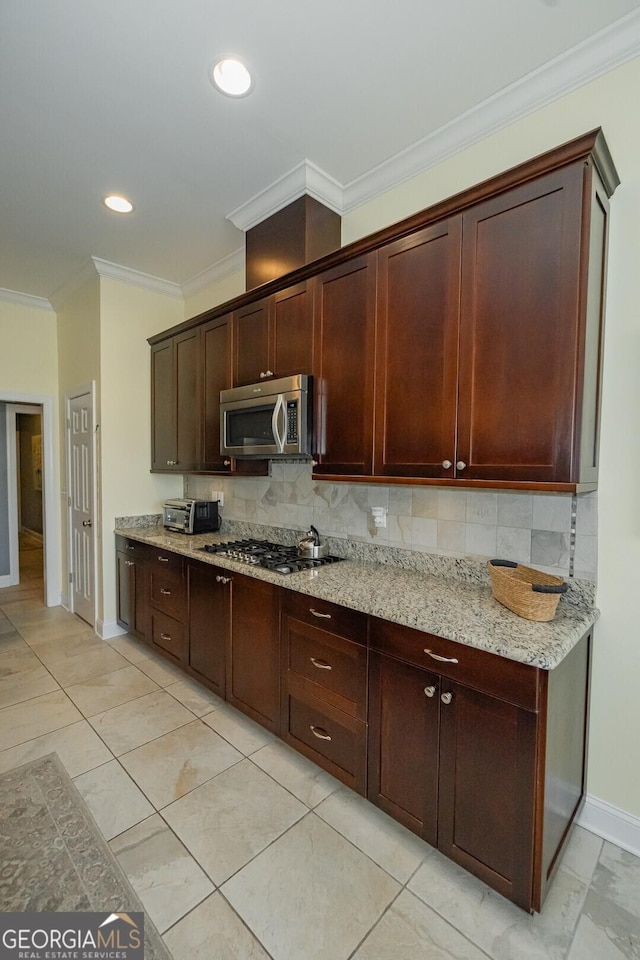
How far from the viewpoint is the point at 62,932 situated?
1.35m

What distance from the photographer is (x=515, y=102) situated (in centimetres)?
186

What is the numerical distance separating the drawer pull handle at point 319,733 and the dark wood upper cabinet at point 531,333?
135 cm

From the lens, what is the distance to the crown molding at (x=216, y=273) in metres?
3.37

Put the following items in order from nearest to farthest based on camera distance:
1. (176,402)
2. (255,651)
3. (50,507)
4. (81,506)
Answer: (255,651) → (176,402) → (81,506) → (50,507)

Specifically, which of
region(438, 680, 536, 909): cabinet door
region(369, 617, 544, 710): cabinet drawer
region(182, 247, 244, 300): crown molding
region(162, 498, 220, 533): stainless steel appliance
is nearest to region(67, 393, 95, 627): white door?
region(162, 498, 220, 533): stainless steel appliance

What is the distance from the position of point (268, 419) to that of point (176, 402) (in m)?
1.37

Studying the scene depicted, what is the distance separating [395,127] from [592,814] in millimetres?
3205

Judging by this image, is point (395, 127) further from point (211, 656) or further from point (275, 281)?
point (211, 656)

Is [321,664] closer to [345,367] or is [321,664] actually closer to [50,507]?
[345,367]

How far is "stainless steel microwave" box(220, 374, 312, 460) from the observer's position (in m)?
2.31

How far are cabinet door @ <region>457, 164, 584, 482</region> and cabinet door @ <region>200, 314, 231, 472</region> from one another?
1747 mm

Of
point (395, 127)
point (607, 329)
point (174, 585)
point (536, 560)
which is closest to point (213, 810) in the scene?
point (174, 585)

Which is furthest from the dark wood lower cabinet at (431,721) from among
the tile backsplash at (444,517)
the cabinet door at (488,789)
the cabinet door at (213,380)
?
the cabinet door at (213,380)

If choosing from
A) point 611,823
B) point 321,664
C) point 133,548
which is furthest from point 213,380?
point 611,823
